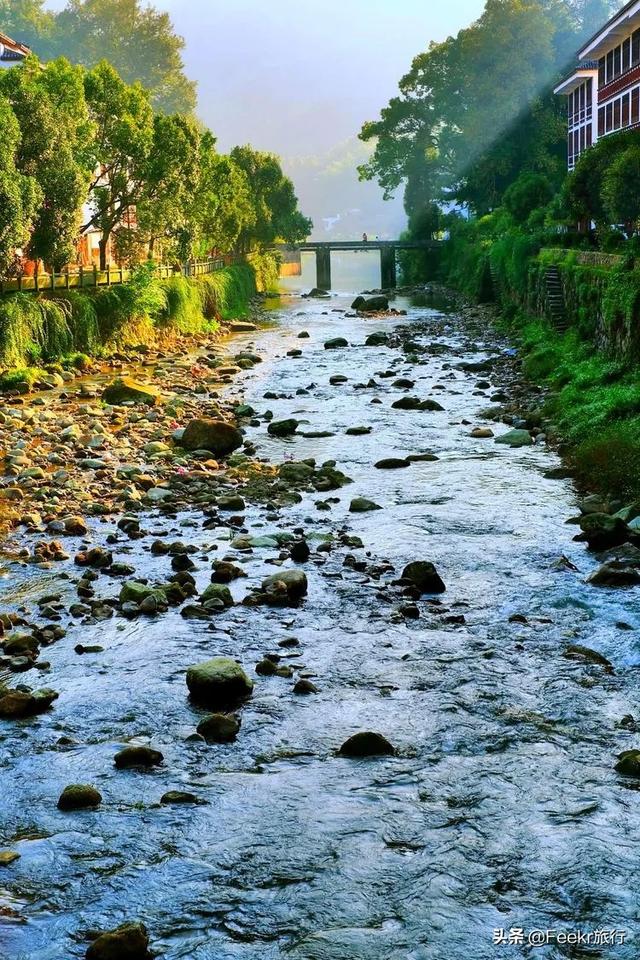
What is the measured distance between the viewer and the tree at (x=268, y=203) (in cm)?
8069

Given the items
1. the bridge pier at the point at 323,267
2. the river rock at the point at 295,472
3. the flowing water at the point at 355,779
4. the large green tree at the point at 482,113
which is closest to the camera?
the flowing water at the point at 355,779

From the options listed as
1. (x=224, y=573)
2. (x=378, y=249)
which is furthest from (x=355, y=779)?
(x=378, y=249)

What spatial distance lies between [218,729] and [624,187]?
1044 inches

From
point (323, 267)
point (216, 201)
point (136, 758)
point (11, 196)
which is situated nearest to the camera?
point (136, 758)

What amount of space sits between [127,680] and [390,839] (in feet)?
12.3

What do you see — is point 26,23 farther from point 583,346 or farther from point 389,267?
point 583,346

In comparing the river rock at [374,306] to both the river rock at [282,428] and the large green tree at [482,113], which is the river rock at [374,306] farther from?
the river rock at [282,428]

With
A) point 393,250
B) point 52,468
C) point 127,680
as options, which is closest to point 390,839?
point 127,680

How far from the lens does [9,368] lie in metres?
30.5

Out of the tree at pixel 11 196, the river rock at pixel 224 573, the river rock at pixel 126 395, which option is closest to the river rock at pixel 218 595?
the river rock at pixel 224 573

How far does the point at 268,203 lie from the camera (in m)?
83.9

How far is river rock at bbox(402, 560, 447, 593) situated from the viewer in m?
13.7

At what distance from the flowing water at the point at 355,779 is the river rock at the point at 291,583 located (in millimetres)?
296

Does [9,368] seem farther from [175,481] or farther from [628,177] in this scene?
[628,177]
